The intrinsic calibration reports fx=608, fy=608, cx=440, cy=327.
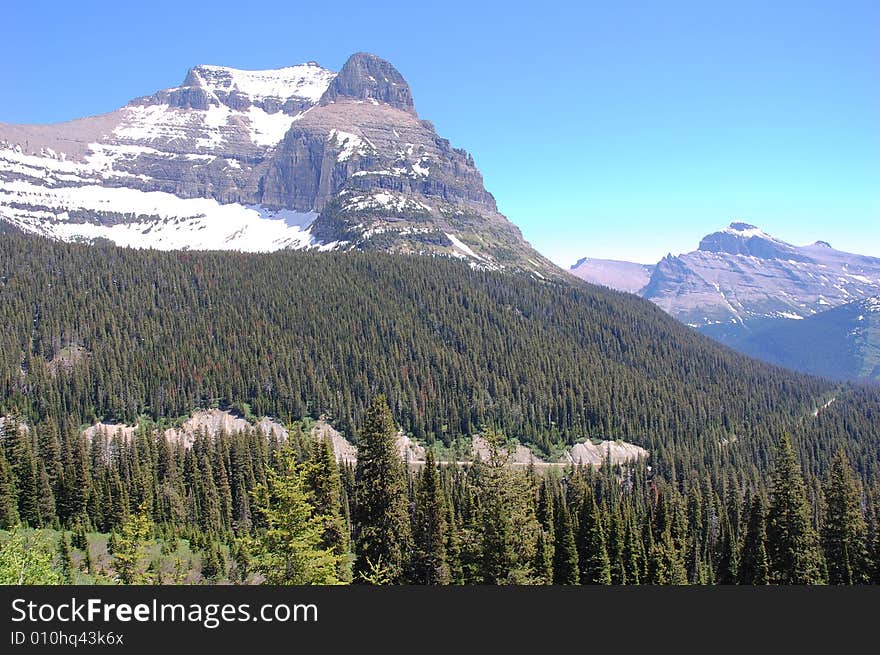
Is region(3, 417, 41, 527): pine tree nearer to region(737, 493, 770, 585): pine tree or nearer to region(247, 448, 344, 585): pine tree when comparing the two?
region(247, 448, 344, 585): pine tree

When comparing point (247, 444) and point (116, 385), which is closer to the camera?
point (247, 444)

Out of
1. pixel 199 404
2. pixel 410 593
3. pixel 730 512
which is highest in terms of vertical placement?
pixel 199 404

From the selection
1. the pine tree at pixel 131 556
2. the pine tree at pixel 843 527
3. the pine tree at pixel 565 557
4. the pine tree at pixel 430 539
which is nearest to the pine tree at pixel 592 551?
the pine tree at pixel 565 557

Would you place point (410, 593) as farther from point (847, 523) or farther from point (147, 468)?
point (147, 468)

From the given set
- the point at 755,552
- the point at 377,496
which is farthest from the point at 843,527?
the point at 377,496

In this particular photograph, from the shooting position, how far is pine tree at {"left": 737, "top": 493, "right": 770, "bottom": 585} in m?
59.8

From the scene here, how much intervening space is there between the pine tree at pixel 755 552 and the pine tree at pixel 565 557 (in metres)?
18.9

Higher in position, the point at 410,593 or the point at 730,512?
the point at 410,593

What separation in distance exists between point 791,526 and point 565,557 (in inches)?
804

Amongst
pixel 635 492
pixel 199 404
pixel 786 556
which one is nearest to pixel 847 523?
pixel 786 556

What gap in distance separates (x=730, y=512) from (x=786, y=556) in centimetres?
6309

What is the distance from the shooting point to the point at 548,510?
6681 cm

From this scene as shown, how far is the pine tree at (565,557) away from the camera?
55.9 meters

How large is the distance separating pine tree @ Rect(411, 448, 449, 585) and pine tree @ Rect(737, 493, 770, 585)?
1345 inches
